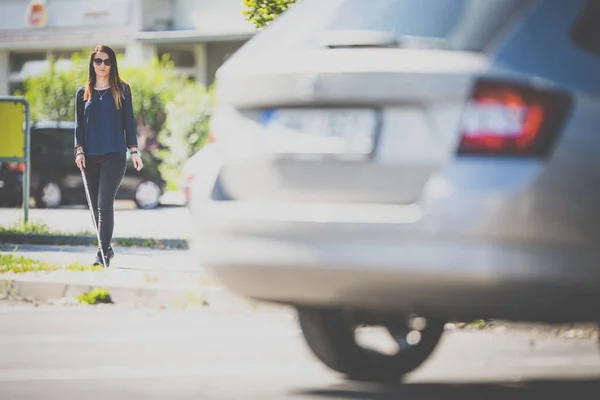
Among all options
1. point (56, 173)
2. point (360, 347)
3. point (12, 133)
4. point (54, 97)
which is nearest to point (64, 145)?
point (56, 173)

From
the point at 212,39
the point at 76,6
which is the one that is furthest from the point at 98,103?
the point at 76,6

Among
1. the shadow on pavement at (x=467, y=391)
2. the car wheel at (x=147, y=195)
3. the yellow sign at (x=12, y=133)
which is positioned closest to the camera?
the shadow on pavement at (x=467, y=391)

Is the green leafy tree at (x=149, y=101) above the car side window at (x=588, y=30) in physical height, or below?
below

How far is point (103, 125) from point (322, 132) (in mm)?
6758

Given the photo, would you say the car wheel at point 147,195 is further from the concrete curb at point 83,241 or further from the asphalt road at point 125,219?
the concrete curb at point 83,241

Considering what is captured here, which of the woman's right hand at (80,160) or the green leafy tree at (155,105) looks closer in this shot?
the woman's right hand at (80,160)

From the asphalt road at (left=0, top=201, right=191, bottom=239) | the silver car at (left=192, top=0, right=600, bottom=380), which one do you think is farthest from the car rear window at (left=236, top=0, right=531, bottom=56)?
the asphalt road at (left=0, top=201, right=191, bottom=239)

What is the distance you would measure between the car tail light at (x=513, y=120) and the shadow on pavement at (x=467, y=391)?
151cm

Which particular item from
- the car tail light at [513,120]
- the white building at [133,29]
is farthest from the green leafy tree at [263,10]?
the white building at [133,29]

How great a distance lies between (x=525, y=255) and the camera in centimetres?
475

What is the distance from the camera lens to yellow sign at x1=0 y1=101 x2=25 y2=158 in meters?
16.8

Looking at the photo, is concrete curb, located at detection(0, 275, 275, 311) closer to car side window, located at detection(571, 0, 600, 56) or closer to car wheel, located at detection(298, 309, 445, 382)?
car wheel, located at detection(298, 309, 445, 382)

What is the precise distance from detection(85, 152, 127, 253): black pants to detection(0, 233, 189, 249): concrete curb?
152 inches

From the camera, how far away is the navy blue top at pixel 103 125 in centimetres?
1169
